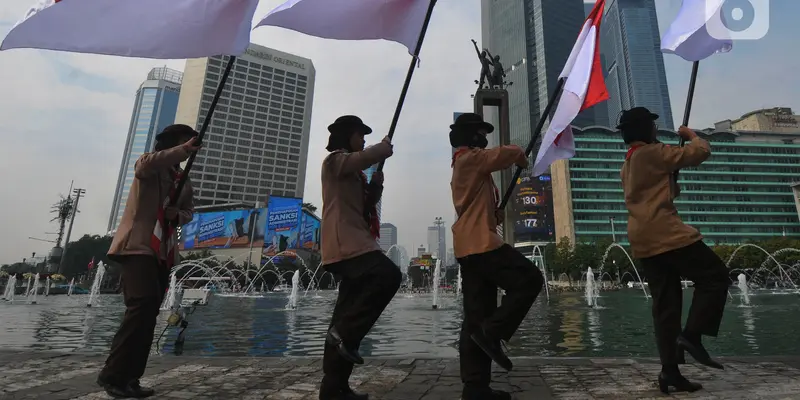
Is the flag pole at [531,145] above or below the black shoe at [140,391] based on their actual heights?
above

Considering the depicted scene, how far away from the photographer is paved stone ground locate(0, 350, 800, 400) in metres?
3.07

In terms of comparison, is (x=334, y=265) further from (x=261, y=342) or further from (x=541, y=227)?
(x=541, y=227)

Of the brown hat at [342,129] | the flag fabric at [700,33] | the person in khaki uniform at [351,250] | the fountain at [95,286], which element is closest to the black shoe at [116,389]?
the person in khaki uniform at [351,250]

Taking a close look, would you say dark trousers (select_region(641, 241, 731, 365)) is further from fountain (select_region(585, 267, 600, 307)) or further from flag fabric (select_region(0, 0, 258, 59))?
fountain (select_region(585, 267, 600, 307))

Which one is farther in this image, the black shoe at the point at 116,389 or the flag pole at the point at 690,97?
the flag pole at the point at 690,97

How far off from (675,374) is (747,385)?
0.63 metres

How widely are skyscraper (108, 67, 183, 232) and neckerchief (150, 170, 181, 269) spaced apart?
138 metres

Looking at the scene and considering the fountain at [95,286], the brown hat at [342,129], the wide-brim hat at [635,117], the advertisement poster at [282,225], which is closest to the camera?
the brown hat at [342,129]

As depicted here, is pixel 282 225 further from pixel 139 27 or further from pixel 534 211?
pixel 139 27

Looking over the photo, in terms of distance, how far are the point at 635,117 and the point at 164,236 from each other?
12.9 feet

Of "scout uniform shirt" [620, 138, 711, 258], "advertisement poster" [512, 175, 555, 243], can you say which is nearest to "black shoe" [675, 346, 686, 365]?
"scout uniform shirt" [620, 138, 711, 258]

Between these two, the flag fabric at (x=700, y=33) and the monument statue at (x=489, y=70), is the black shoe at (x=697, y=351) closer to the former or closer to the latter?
the flag fabric at (x=700, y=33)

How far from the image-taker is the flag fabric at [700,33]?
425 centimetres

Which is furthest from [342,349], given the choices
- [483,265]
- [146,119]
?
[146,119]
